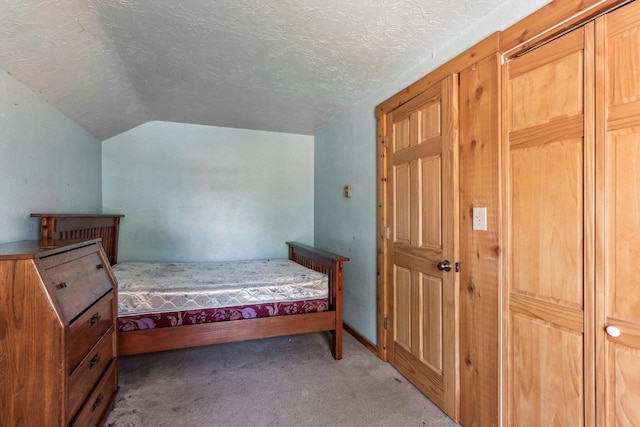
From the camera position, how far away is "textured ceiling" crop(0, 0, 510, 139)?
1.55 meters

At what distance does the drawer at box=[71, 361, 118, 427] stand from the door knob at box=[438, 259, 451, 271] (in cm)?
195

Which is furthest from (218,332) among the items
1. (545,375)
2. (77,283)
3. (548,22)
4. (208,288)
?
(548,22)

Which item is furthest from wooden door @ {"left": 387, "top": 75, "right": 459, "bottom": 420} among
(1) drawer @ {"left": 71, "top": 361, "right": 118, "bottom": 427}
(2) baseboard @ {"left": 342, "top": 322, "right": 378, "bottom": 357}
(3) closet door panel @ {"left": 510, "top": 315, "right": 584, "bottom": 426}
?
(1) drawer @ {"left": 71, "top": 361, "right": 118, "bottom": 427}

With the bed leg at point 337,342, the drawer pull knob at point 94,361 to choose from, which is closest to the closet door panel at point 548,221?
the bed leg at point 337,342

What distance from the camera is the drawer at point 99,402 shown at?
1.40 metres

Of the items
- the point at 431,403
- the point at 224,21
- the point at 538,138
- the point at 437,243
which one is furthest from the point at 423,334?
the point at 224,21

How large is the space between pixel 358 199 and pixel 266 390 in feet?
5.70

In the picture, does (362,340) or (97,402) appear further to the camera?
(362,340)

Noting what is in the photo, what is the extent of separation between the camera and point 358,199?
293 cm

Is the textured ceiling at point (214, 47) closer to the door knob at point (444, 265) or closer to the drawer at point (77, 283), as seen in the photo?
the drawer at point (77, 283)

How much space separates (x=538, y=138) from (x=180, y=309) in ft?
7.92

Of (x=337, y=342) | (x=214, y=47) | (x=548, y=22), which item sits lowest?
(x=337, y=342)

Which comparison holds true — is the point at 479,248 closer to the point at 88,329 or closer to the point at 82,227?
the point at 88,329

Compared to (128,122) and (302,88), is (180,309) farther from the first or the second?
(128,122)
